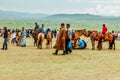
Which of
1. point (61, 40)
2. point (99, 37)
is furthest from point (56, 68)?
point (99, 37)

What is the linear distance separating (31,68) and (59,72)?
155cm

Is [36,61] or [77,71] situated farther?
[36,61]

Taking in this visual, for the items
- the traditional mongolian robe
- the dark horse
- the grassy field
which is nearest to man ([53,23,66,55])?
the traditional mongolian robe

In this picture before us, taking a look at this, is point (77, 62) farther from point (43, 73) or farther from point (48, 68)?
point (43, 73)

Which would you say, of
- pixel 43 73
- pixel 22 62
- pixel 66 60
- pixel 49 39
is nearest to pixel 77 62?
pixel 66 60

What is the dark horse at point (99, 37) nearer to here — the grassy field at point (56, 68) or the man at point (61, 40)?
the man at point (61, 40)

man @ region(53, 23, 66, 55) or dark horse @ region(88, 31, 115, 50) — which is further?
dark horse @ region(88, 31, 115, 50)

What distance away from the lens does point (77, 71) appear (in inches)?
637

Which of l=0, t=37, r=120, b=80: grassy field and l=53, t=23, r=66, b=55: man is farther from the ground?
l=53, t=23, r=66, b=55: man

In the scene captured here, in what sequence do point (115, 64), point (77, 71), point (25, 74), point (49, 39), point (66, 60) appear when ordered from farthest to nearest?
point (49, 39)
point (66, 60)
point (115, 64)
point (77, 71)
point (25, 74)

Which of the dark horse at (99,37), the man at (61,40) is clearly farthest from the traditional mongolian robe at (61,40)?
the dark horse at (99,37)

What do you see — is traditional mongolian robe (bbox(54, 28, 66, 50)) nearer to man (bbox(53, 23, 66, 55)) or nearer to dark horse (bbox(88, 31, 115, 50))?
man (bbox(53, 23, 66, 55))

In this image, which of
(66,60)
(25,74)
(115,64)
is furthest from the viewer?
(66,60)

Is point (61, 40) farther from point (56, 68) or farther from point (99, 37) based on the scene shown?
point (56, 68)
